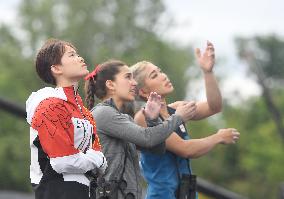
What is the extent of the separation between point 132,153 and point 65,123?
957 mm

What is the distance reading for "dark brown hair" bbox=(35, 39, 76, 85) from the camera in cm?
458

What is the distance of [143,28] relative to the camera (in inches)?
1774

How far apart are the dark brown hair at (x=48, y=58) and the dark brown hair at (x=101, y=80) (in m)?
0.80

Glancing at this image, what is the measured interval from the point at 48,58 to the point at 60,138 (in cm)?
51

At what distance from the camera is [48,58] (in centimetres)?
458

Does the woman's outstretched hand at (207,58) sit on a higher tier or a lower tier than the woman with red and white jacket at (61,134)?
higher

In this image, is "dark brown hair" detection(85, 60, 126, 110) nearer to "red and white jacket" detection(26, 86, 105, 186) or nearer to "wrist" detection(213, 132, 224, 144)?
"wrist" detection(213, 132, 224, 144)

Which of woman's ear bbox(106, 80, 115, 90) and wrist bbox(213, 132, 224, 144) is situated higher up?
woman's ear bbox(106, 80, 115, 90)

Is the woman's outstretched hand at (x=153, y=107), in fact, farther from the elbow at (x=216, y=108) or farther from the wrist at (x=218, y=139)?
the elbow at (x=216, y=108)

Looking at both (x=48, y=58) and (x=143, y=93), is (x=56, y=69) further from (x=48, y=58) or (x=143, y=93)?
(x=143, y=93)

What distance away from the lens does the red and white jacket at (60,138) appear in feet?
14.1

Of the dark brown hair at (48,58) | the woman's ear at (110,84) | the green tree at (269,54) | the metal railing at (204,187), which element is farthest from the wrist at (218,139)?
the green tree at (269,54)

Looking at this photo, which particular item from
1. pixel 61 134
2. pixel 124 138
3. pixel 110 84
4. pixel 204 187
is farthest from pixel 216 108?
pixel 61 134

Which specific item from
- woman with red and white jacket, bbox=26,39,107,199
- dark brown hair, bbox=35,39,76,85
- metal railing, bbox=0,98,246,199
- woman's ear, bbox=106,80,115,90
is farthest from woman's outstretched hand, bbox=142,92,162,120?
metal railing, bbox=0,98,246,199
